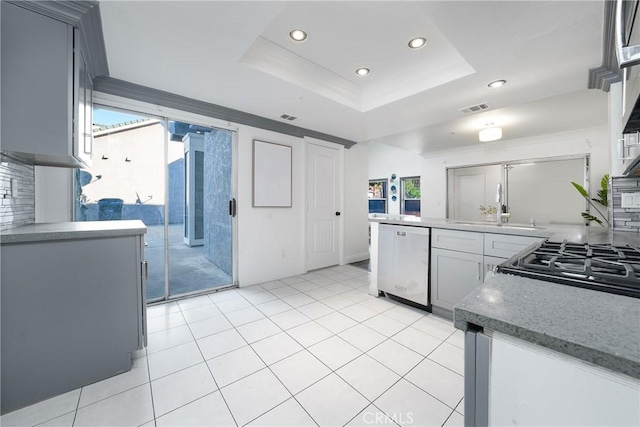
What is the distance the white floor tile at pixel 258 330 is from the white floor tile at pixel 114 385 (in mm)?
729

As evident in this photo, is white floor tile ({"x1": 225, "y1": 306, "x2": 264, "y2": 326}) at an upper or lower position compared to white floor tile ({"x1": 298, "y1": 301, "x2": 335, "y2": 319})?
lower

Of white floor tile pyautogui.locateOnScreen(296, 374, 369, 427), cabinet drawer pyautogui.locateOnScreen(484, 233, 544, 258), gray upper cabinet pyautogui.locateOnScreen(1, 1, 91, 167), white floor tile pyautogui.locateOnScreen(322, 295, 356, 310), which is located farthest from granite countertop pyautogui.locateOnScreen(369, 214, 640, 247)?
gray upper cabinet pyautogui.locateOnScreen(1, 1, 91, 167)

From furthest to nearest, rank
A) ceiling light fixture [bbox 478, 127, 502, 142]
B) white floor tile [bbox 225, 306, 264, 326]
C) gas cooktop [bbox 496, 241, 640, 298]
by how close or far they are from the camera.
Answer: ceiling light fixture [bbox 478, 127, 502, 142] → white floor tile [bbox 225, 306, 264, 326] → gas cooktop [bbox 496, 241, 640, 298]

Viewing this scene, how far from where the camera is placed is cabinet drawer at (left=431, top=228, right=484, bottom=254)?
88.8 inches

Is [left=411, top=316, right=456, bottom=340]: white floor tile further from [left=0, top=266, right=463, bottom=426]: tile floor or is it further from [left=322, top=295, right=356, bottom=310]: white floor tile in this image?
[left=322, top=295, right=356, bottom=310]: white floor tile

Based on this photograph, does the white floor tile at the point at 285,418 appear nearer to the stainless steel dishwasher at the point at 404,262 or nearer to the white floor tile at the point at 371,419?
the white floor tile at the point at 371,419

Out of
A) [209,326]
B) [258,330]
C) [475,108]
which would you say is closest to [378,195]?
[475,108]

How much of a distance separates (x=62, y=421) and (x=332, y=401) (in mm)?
Result: 1439

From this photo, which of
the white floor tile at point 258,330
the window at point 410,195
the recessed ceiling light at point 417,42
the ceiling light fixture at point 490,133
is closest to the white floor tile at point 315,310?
the white floor tile at point 258,330

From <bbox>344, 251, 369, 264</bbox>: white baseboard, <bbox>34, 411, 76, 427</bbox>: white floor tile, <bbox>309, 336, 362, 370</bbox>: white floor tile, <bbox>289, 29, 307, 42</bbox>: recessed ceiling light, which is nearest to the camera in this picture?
<bbox>34, 411, 76, 427</bbox>: white floor tile

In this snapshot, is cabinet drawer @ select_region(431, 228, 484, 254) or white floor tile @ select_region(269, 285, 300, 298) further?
white floor tile @ select_region(269, 285, 300, 298)

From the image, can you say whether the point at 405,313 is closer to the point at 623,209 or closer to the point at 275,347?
the point at 275,347

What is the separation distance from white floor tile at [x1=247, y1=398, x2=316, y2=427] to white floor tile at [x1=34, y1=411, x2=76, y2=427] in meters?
0.95

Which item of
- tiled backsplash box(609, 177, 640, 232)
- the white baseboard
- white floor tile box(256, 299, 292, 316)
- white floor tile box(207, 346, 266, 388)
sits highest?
tiled backsplash box(609, 177, 640, 232)
